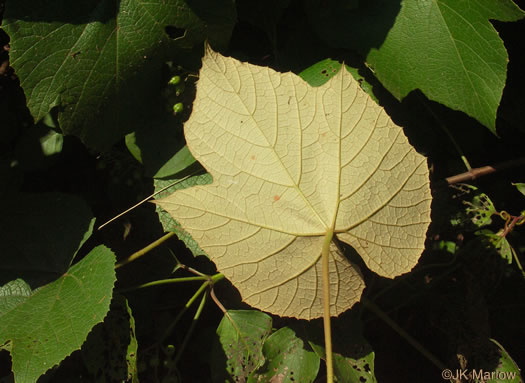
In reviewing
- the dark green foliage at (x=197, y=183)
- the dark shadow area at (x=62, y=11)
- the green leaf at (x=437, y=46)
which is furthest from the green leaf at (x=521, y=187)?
the dark shadow area at (x=62, y=11)

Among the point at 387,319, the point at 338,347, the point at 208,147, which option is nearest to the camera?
the point at 208,147

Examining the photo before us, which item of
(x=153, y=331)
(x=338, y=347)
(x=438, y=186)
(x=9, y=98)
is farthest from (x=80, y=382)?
(x=438, y=186)

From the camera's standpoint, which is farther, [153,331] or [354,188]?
[153,331]

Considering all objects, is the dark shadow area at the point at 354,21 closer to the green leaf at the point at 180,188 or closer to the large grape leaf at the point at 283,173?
the large grape leaf at the point at 283,173

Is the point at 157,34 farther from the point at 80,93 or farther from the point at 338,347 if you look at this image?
the point at 338,347

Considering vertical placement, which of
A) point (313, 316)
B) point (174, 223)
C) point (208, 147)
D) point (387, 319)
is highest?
point (208, 147)

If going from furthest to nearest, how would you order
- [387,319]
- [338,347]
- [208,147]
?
[387,319] < [338,347] < [208,147]
